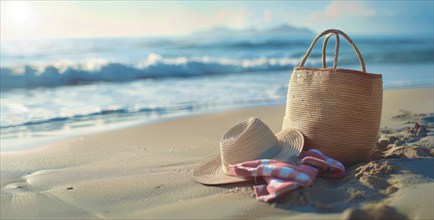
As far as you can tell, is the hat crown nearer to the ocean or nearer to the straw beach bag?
the straw beach bag

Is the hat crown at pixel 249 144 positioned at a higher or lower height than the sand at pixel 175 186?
higher

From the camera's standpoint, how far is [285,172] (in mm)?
3244

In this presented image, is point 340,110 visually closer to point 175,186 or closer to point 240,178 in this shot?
point 240,178

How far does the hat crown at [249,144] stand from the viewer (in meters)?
3.71

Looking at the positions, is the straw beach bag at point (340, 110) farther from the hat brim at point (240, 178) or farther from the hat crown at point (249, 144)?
the hat crown at point (249, 144)

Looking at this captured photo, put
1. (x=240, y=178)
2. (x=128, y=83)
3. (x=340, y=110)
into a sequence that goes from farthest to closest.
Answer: (x=128, y=83)
(x=340, y=110)
(x=240, y=178)

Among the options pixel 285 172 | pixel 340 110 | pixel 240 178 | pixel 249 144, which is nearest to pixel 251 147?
pixel 249 144

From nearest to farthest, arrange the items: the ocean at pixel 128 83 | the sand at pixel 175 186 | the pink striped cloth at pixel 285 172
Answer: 1. the sand at pixel 175 186
2. the pink striped cloth at pixel 285 172
3. the ocean at pixel 128 83

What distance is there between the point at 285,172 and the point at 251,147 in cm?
51

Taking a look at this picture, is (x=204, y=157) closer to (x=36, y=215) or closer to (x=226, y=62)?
(x=36, y=215)

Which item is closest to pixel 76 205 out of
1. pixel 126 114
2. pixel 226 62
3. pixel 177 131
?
pixel 177 131

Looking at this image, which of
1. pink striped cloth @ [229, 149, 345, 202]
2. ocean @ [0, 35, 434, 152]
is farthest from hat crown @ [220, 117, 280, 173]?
ocean @ [0, 35, 434, 152]

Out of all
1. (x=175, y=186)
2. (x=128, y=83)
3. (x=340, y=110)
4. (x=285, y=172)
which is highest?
(x=340, y=110)

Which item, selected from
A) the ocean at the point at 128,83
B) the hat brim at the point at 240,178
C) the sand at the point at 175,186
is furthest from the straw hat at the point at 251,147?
the ocean at the point at 128,83
